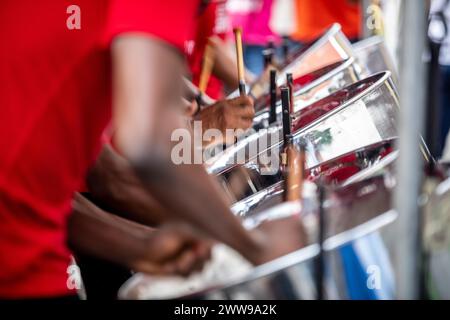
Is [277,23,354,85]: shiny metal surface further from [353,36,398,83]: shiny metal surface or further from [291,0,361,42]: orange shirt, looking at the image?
[291,0,361,42]: orange shirt

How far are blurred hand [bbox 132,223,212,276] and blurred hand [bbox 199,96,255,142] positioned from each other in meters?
1.06

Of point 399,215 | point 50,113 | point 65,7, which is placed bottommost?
point 399,215

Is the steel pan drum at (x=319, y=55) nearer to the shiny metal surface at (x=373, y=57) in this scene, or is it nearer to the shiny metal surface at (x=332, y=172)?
the shiny metal surface at (x=373, y=57)

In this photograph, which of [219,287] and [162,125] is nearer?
[162,125]

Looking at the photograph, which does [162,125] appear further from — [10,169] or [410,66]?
[410,66]

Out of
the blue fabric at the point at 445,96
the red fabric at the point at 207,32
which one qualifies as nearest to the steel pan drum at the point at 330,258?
the red fabric at the point at 207,32

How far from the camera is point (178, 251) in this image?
1.25 metres

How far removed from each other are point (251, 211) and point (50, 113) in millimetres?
588

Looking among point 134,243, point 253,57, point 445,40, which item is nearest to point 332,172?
point 134,243

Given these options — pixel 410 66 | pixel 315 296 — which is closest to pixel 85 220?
pixel 315 296

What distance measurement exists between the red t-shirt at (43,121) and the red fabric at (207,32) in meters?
1.33

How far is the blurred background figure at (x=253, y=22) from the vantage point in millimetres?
4742

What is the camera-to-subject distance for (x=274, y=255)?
1.33m

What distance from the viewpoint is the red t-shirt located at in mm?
1234
